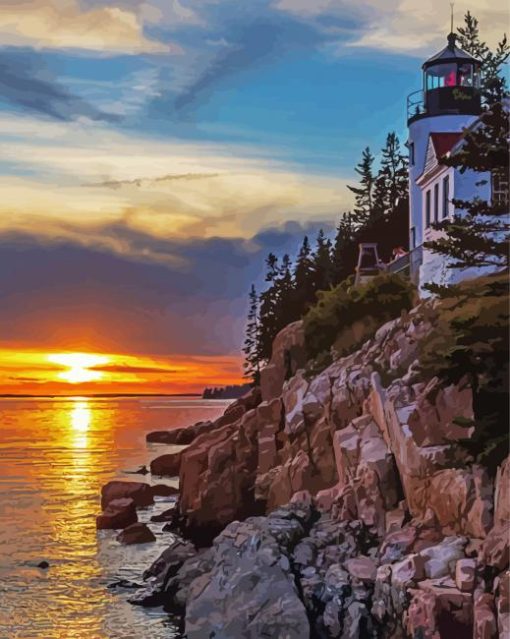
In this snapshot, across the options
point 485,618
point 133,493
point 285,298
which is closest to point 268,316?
point 285,298

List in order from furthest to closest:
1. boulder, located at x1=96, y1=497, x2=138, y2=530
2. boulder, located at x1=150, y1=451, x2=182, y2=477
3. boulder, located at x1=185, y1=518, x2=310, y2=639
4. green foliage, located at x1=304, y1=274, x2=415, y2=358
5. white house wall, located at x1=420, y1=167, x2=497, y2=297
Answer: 1. boulder, located at x1=150, y1=451, x2=182, y2=477
2. boulder, located at x1=96, y1=497, x2=138, y2=530
3. green foliage, located at x1=304, y1=274, x2=415, y2=358
4. white house wall, located at x1=420, y1=167, x2=497, y2=297
5. boulder, located at x1=185, y1=518, x2=310, y2=639

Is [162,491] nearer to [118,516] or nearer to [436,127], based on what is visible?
[118,516]

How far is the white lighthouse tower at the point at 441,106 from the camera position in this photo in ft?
121

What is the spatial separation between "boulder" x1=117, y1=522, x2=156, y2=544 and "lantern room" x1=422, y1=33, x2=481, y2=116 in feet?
64.0

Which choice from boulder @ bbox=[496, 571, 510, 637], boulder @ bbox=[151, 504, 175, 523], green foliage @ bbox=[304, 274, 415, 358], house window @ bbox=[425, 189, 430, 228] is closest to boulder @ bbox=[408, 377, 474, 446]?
boulder @ bbox=[496, 571, 510, 637]

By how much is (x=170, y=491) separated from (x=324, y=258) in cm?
2677

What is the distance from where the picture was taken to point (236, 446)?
1308 inches

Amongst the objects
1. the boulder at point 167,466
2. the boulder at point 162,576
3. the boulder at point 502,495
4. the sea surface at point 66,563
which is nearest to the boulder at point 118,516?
the sea surface at point 66,563

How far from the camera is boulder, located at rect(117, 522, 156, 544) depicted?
31.9 meters

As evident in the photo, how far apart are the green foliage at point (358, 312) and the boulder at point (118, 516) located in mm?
10042

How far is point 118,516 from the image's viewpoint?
36719 millimetres

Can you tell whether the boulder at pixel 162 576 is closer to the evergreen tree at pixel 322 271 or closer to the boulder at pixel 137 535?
the boulder at pixel 137 535

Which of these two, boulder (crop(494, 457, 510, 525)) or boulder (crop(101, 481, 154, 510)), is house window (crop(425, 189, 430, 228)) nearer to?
boulder (crop(101, 481, 154, 510))

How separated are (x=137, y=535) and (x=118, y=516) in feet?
16.5
